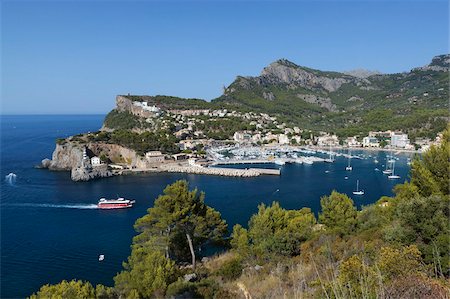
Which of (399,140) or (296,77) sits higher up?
(296,77)

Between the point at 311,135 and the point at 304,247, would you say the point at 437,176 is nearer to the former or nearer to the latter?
the point at 304,247

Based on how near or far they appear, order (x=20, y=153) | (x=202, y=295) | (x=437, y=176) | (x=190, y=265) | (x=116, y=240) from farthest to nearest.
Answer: (x=20, y=153) → (x=116, y=240) → (x=190, y=265) → (x=437, y=176) → (x=202, y=295)

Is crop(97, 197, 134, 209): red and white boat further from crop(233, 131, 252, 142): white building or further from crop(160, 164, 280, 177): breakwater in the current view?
crop(233, 131, 252, 142): white building

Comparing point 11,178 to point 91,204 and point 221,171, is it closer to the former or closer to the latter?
point 91,204

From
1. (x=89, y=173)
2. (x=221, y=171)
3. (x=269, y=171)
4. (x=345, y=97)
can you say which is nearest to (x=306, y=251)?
(x=221, y=171)

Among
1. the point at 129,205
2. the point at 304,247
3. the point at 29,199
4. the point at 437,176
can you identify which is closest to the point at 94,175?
the point at 29,199

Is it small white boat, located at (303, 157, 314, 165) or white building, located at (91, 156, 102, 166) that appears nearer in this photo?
white building, located at (91, 156, 102, 166)

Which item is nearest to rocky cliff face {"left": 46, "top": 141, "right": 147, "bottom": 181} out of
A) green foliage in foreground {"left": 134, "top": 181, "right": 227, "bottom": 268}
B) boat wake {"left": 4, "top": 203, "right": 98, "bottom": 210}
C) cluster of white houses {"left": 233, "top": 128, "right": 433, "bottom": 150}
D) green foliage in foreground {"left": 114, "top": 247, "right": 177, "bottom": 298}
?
boat wake {"left": 4, "top": 203, "right": 98, "bottom": 210}
